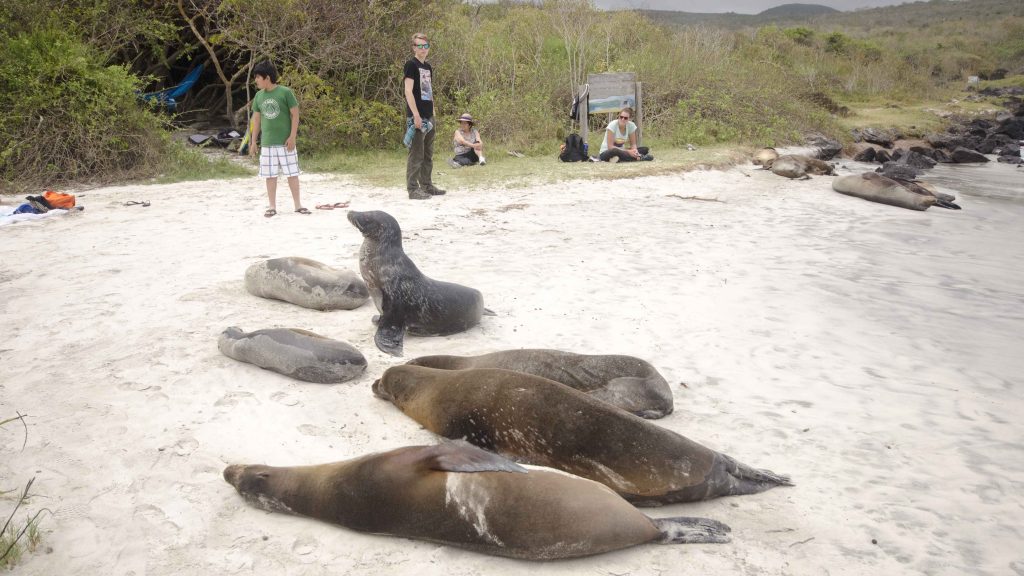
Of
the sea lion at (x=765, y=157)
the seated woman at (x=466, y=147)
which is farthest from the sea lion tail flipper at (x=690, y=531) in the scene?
the sea lion at (x=765, y=157)

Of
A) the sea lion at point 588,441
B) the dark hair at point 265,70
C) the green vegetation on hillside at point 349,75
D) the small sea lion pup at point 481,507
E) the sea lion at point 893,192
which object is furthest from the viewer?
the sea lion at point 893,192

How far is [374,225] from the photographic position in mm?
5312

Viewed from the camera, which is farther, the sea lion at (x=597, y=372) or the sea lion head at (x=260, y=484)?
the sea lion at (x=597, y=372)

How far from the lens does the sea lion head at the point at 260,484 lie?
119 inches

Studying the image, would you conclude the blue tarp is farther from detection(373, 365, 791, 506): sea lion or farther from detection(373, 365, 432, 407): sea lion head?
detection(373, 365, 791, 506): sea lion

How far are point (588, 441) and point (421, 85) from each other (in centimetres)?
767

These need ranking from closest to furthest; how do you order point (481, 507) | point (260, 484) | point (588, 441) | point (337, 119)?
1. point (481, 507)
2. point (260, 484)
3. point (588, 441)
4. point (337, 119)

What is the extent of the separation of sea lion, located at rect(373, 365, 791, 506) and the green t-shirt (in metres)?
6.21

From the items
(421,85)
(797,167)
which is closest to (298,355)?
(421,85)

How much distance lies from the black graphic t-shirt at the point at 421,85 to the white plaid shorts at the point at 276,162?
1.88 metres

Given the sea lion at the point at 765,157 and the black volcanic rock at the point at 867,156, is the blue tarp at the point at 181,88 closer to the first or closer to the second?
the sea lion at the point at 765,157

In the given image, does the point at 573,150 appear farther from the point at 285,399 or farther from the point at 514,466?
the point at 514,466

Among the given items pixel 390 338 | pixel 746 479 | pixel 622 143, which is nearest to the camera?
pixel 746 479

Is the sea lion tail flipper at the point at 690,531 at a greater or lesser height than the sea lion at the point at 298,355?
lesser
